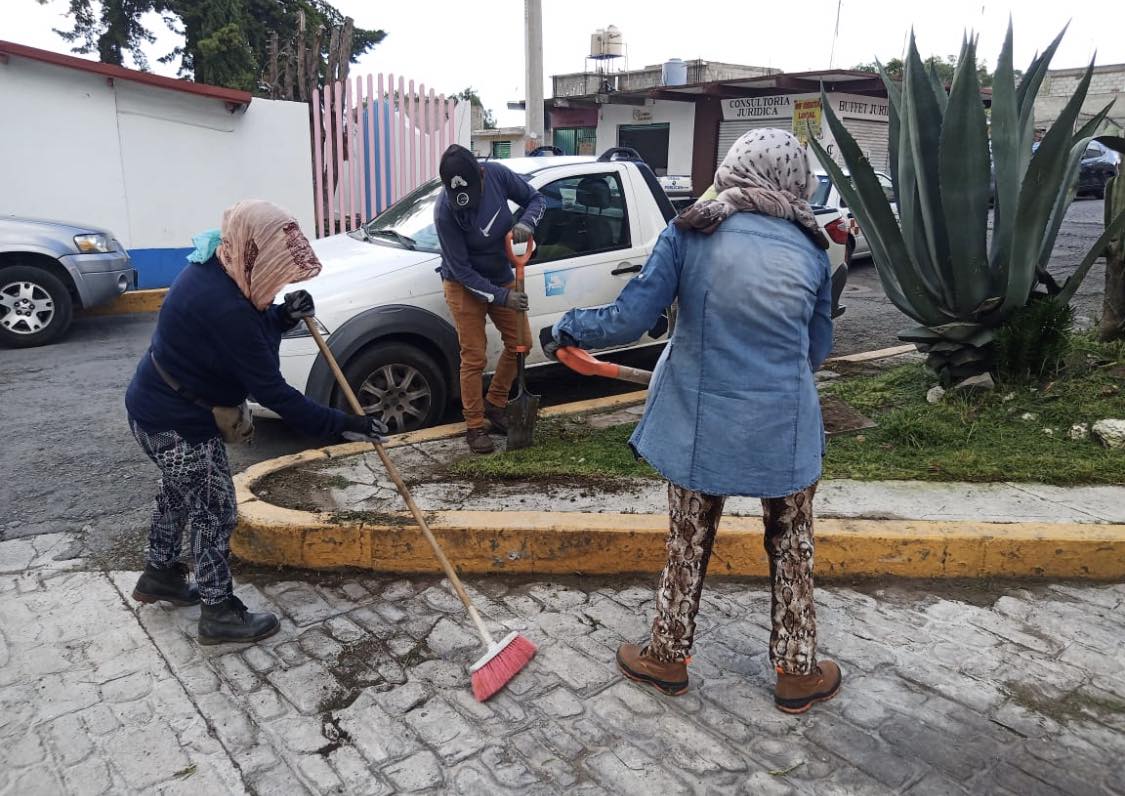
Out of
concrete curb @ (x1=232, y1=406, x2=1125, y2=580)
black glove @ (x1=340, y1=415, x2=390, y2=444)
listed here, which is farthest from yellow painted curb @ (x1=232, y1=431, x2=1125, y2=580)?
black glove @ (x1=340, y1=415, x2=390, y2=444)

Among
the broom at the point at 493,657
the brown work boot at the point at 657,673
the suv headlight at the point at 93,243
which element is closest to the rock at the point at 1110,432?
the brown work boot at the point at 657,673

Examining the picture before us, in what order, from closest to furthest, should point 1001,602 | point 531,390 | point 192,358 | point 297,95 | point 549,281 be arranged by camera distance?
point 192,358 → point 1001,602 → point 549,281 → point 531,390 → point 297,95

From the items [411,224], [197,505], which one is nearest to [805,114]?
[411,224]

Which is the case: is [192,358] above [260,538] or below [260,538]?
above

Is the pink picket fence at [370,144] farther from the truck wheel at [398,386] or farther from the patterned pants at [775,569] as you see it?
the patterned pants at [775,569]

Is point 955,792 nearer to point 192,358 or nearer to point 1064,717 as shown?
point 1064,717

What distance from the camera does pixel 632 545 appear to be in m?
3.96

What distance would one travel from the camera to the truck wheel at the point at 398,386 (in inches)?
210

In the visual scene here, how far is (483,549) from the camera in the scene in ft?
13.1

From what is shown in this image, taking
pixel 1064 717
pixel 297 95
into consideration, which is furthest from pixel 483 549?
pixel 297 95

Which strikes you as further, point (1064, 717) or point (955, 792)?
point (1064, 717)

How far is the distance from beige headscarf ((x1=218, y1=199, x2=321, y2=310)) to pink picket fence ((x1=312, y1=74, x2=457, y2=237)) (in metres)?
9.78

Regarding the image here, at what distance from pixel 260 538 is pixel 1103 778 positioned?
3.28 metres

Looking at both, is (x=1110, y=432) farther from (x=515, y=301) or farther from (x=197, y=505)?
(x=197, y=505)
